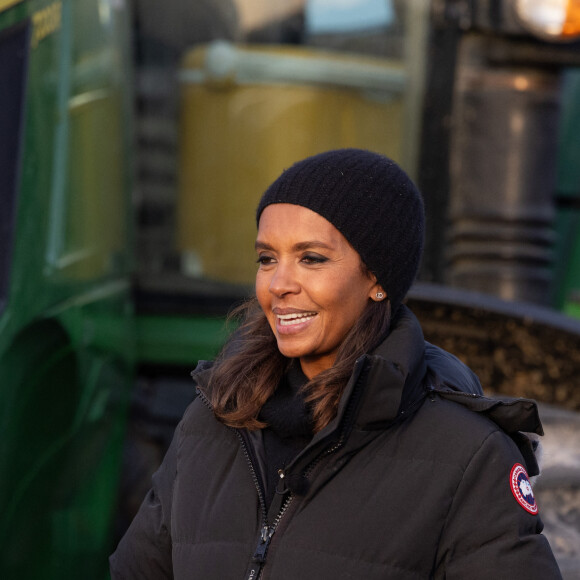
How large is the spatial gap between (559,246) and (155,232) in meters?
1.74

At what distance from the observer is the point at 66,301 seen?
294cm

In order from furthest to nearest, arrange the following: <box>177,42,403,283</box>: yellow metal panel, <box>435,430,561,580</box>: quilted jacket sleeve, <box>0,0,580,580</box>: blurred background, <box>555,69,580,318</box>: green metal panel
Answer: <box>555,69,580,318</box>: green metal panel < <box>177,42,403,283</box>: yellow metal panel < <box>0,0,580,580</box>: blurred background < <box>435,430,561,580</box>: quilted jacket sleeve

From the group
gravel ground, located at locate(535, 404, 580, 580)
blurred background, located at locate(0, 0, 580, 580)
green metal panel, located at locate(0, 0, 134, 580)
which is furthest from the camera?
blurred background, located at locate(0, 0, 580, 580)

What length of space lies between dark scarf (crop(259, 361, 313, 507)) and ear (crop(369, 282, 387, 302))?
0.61 ft

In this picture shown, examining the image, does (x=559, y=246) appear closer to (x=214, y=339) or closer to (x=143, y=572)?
(x=214, y=339)

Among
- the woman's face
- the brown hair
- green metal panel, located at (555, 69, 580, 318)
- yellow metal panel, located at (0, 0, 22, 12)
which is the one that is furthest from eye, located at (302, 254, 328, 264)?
green metal panel, located at (555, 69, 580, 318)

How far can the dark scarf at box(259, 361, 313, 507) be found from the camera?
147 cm

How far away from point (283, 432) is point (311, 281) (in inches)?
9.2

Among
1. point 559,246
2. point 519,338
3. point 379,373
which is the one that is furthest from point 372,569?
point 559,246

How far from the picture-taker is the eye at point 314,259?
59.9 inches

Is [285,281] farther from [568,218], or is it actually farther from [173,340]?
[568,218]

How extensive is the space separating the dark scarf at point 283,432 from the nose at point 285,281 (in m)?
0.16

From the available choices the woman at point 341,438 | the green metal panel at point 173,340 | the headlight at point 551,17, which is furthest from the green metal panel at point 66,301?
the headlight at point 551,17

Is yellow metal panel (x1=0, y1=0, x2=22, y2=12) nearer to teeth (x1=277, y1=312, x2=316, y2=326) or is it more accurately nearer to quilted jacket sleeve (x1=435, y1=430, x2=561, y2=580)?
teeth (x1=277, y1=312, x2=316, y2=326)
